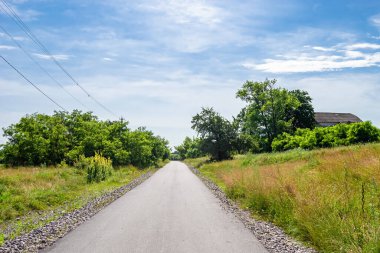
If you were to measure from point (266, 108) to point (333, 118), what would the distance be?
36.9 m

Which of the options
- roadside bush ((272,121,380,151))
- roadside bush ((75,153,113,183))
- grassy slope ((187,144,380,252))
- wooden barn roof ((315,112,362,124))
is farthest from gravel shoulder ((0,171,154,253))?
wooden barn roof ((315,112,362,124))

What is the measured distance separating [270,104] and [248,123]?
738cm

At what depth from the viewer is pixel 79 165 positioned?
3128cm

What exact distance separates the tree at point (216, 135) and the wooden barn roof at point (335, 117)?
124 ft

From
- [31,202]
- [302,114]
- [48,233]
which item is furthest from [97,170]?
[302,114]

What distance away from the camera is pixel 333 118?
302 ft

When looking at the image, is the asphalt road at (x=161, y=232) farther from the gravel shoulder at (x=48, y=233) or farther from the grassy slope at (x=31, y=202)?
the grassy slope at (x=31, y=202)

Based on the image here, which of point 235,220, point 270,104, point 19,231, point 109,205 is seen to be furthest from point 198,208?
point 270,104

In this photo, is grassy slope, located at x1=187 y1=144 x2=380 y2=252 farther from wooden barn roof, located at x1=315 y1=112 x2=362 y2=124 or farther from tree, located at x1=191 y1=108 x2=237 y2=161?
wooden barn roof, located at x1=315 y1=112 x2=362 y2=124

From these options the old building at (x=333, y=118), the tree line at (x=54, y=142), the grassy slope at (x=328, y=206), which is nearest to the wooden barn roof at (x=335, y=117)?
the old building at (x=333, y=118)

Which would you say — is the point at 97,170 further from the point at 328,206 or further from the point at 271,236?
the point at 328,206

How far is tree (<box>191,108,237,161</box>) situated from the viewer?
61.8 metres

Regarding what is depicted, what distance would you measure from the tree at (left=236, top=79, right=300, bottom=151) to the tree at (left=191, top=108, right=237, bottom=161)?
7060 mm

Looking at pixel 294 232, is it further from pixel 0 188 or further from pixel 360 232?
pixel 0 188
